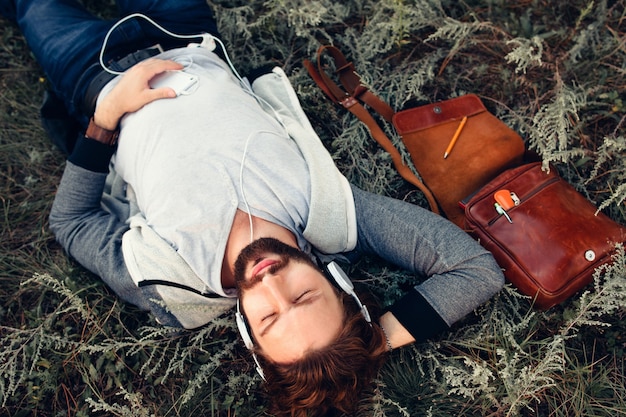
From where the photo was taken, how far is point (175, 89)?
2.95m

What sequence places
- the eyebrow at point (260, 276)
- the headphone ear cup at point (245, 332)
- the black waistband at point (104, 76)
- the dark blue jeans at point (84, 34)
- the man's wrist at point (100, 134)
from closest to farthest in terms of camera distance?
the eyebrow at point (260, 276) → the headphone ear cup at point (245, 332) → the man's wrist at point (100, 134) → the black waistband at point (104, 76) → the dark blue jeans at point (84, 34)

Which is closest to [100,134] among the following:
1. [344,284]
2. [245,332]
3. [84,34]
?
[84,34]

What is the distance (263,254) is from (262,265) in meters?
0.07

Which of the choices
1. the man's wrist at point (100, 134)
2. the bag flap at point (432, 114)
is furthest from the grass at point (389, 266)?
the man's wrist at point (100, 134)

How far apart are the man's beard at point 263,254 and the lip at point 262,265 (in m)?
0.04

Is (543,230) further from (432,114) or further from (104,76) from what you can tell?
(104,76)

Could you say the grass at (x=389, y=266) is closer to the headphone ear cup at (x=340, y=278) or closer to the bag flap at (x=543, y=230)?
the bag flap at (x=543, y=230)

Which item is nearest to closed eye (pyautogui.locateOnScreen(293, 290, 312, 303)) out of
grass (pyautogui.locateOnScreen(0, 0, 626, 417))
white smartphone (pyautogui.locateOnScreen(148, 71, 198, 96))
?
grass (pyautogui.locateOnScreen(0, 0, 626, 417))

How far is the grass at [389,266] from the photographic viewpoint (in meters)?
2.93

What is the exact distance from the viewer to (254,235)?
2.77 metres

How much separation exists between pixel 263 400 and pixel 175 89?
2.03m

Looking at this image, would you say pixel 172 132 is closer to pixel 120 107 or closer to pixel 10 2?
pixel 120 107

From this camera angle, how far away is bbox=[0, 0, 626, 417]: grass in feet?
9.62

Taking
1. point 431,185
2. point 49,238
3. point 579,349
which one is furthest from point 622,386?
point 49,238
